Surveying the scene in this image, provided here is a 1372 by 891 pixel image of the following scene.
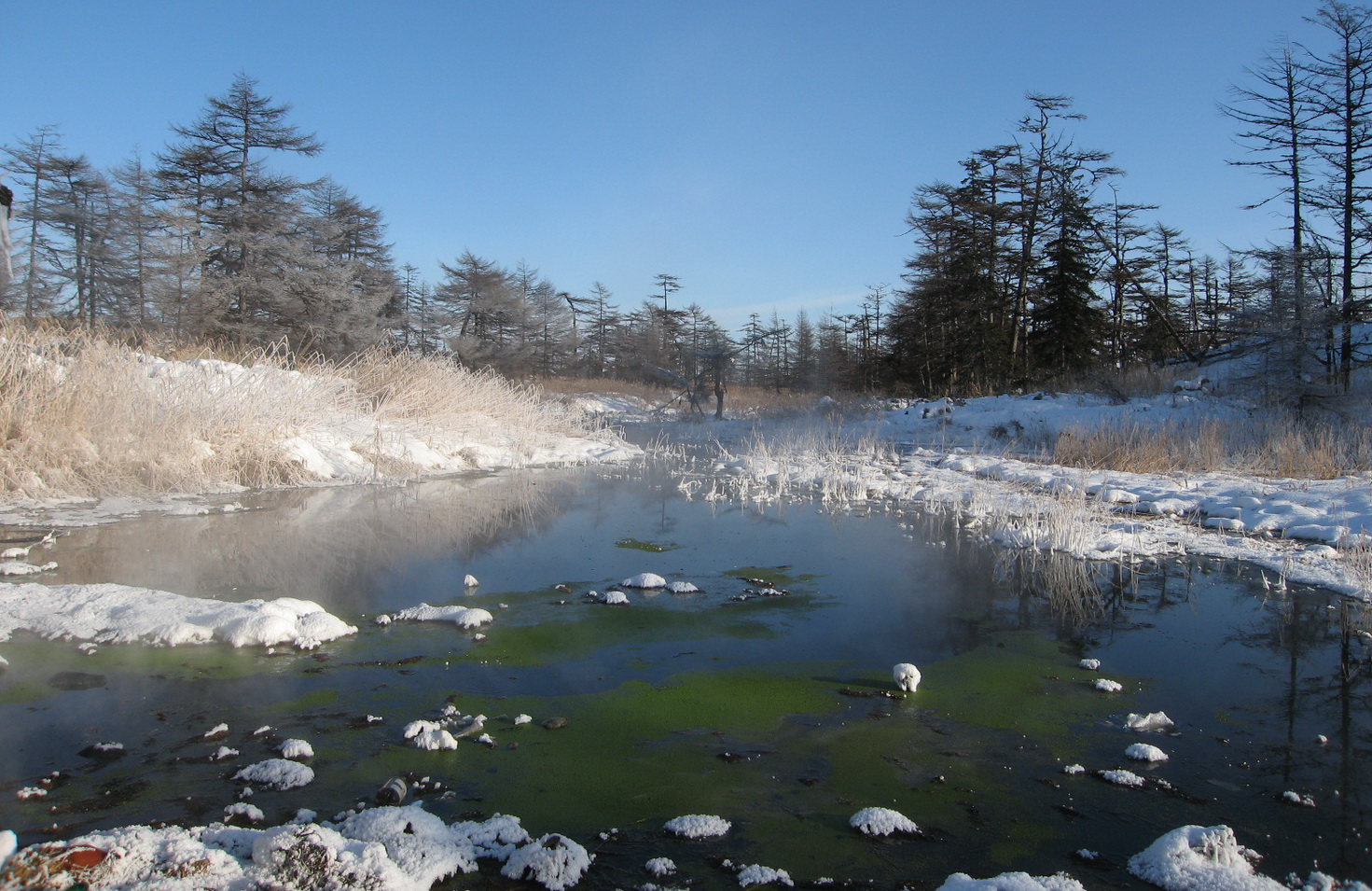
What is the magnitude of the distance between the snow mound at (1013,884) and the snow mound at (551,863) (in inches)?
41.2

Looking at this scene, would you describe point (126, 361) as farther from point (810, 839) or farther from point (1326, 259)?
point (1326, 259)

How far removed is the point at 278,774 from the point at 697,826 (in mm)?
1526

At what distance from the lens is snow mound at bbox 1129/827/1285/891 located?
226 cm

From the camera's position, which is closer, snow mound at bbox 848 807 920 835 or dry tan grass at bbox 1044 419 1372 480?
snow mound at bbox 848 807 920 835

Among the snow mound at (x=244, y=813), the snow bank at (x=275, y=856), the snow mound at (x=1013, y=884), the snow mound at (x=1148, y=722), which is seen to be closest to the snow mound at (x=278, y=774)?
the snow mound at (x=244, y=813)

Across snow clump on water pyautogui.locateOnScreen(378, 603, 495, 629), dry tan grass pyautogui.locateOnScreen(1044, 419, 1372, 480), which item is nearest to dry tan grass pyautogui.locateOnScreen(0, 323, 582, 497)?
A: snow clump on water pyautogui.locateOnScreen(378, 603, 495, 629)

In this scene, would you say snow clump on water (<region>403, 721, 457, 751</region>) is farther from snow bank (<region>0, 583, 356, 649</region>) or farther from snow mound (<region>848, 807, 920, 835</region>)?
snow mound (<region>848, 807, 920, 835</region>)

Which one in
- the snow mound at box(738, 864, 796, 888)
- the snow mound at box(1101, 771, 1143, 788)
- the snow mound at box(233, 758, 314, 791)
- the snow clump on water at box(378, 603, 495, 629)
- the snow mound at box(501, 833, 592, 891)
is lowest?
the snow mound at box(1101, 771, 1143, 788)

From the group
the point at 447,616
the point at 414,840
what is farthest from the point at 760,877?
the point at 447,616

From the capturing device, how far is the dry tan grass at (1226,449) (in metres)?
10.9

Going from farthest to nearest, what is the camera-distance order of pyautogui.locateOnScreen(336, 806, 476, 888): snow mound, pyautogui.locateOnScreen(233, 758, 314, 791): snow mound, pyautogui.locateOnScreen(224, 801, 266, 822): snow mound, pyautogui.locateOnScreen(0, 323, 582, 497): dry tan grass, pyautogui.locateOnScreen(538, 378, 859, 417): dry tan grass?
pyautogui.locateOnScreen(538, 378, 859, 417): dry tan grass, pyautogui.locateOnScreen(0, 323, 582, 497): dry tan grass, pyautogui.locateOnScreen(233, 758, 314, 791): snow mound, pyautogui.locateOnScreen(224, 801, 266, 822): snow mound, pyautogui.locateOnScreen(336, 806, 476, 888): snow mound

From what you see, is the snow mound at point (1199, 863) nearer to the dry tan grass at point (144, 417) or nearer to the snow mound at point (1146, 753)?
the snow mound at point (1146, 753)

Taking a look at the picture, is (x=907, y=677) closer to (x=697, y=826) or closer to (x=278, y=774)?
(x=697, y=826)

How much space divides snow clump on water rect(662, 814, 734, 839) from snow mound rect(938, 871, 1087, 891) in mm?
695
